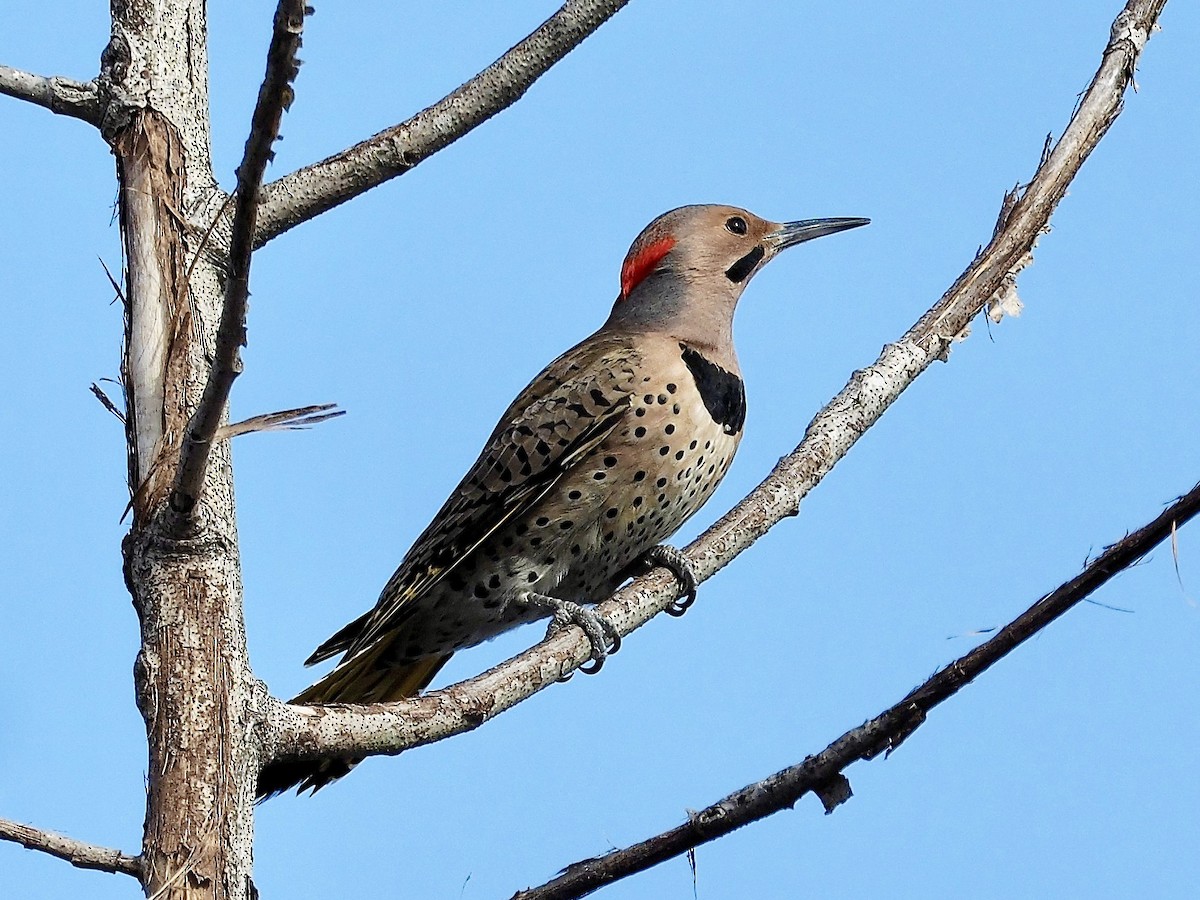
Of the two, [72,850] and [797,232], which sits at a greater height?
[797,232]

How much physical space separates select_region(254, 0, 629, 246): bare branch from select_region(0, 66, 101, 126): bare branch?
426 mm

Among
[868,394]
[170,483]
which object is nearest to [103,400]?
[170,483]

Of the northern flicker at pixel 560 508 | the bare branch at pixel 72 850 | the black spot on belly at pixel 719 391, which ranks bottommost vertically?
the bare branch at pixel 72 850

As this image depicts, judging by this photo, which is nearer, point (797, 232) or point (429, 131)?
point (429, 131)

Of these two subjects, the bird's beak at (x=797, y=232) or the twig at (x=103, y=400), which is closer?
the twig at (x=103, y=400)

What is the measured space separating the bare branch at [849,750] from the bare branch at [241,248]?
1.00 m

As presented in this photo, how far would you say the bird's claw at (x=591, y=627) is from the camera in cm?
365

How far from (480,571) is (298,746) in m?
1.72

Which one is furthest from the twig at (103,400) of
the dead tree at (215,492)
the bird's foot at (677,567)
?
the bird's foot at (677,567)

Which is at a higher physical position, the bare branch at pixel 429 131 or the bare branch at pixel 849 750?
the bare branch at pixel 429 131

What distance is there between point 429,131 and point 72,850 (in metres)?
1.81

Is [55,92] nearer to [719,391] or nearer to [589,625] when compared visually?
[589,625]

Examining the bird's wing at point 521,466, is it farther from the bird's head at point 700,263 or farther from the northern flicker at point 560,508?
the bird's head at point 700,263

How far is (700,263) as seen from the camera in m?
5.12
